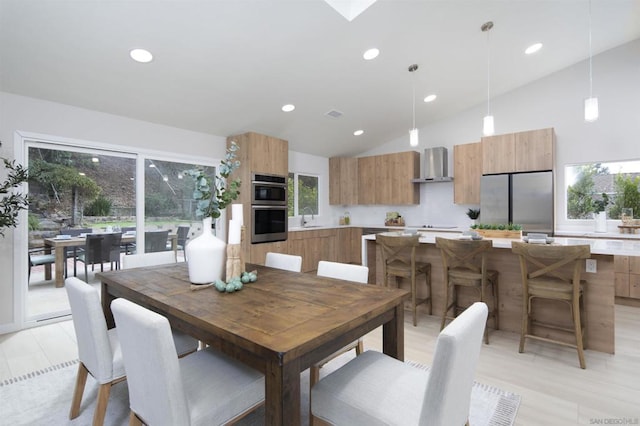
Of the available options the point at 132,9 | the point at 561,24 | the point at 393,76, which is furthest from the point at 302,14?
the point at 561,24

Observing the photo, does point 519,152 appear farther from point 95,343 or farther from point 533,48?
point 95,343

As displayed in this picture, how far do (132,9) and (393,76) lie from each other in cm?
294

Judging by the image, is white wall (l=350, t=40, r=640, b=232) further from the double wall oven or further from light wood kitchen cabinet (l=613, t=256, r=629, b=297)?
the double wall oven

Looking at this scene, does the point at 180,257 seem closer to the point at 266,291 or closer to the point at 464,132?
the point at 266,291

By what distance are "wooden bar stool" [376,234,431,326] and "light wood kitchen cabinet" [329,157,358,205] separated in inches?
124

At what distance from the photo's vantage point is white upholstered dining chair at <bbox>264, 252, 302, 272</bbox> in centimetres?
248

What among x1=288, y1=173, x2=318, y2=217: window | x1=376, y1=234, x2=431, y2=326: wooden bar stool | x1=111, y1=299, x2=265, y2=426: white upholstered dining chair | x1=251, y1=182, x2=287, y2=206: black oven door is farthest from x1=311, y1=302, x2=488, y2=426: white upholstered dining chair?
x1=288, y1=173, x2=318, y2=217: window

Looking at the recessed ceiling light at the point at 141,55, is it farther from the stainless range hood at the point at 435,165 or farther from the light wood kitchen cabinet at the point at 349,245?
the stainless range hood at the point at 435,165

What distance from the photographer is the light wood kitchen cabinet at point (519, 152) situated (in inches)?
173

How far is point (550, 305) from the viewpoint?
2770 mm

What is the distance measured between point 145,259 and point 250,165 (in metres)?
2.24

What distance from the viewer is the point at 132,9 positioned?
239 cm

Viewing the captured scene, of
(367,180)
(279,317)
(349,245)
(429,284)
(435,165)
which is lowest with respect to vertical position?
(429,284)

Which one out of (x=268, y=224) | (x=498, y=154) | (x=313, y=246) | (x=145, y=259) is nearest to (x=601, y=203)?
(x=498, y=154)
